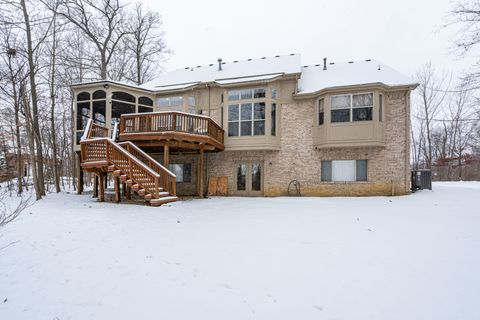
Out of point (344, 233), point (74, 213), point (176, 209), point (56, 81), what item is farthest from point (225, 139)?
point (56, 81)

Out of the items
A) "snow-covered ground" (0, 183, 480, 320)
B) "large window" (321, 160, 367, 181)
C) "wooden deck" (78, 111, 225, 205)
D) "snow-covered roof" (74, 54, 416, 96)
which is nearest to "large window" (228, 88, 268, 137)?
"snow-covered roof" (74, 54, 416, 96)

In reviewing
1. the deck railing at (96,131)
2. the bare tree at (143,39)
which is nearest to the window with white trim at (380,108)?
the deck railing at (96,131)

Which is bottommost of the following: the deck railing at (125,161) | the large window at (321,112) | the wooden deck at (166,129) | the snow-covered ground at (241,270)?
the snow-covered ground at (241,270)

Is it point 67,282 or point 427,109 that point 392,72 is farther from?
point 427,109

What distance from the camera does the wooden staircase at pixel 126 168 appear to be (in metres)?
9.03

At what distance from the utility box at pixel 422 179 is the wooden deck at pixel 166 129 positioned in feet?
40.0

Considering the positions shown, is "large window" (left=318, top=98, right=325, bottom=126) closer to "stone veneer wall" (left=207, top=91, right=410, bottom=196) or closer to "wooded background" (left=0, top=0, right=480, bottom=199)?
"stone veneer wall" (left=207, top=91, right=410, bottom=196)

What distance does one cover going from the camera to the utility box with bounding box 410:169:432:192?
13914 mm

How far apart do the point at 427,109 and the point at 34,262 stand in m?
34.3

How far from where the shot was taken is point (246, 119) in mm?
13094

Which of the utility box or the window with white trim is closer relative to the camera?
the window with white trim

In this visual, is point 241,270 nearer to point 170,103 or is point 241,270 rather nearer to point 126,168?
point 126,168

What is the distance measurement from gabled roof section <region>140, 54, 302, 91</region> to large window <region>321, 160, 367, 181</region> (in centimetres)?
547

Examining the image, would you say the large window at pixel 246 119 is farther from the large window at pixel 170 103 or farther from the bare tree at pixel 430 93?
the bare tree at pixel 430 93
